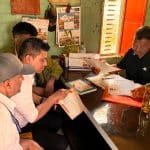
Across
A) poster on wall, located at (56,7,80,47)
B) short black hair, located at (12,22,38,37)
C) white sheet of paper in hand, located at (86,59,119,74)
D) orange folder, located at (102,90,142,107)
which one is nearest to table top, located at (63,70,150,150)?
orange folder, located at (102,90,142,107)

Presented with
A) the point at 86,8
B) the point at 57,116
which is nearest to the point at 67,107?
the point at 57,116

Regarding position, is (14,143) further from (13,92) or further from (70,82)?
(70,82)

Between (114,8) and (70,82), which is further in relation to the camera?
(114,8)

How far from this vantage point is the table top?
4.01 ft

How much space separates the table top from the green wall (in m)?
1.05

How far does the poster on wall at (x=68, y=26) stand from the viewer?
2.52 metres

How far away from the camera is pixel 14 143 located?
108 cm

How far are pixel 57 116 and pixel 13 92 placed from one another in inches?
39.1

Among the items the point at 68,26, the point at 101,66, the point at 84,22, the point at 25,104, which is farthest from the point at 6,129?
the point at 84,22

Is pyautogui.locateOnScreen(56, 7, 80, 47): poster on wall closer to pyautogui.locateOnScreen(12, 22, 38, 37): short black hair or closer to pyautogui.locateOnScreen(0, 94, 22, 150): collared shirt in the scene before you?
pyautogui.locateOnScreen(12, 22, 38, 37): short black hair

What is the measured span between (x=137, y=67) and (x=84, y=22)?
0.81m

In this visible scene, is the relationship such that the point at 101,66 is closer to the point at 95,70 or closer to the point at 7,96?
the point at 95,70

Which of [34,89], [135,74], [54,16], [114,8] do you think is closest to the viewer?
[34,89]

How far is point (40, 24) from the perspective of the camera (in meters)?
2.44
